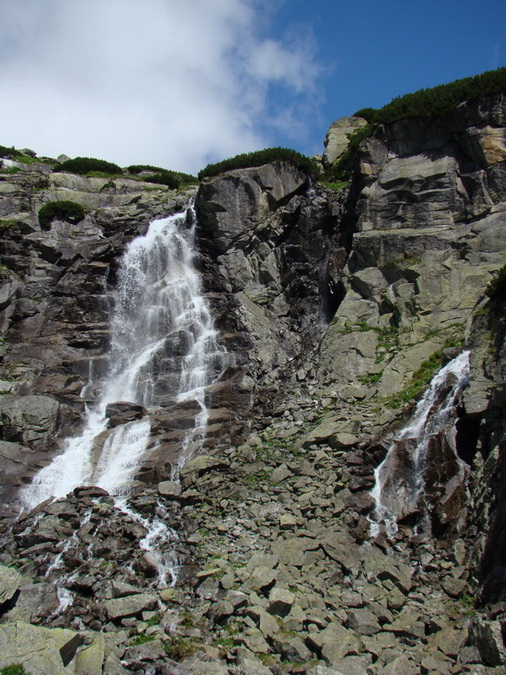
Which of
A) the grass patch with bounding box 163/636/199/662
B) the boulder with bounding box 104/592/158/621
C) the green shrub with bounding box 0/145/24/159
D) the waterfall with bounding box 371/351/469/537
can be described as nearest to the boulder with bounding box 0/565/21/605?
the boulder with bounding box 104/592/158/621

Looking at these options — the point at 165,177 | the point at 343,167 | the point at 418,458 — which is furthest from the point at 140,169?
the point at 418,458

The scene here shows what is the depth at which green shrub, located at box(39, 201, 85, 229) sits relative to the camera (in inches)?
1444

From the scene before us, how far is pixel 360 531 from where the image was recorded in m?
14.1

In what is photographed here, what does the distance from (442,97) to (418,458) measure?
73.7ft

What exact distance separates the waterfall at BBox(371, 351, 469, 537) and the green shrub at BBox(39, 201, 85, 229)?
30.7m

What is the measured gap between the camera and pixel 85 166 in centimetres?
5044

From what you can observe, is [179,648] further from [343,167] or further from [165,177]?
[165,177]

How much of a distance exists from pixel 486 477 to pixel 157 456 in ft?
40.9

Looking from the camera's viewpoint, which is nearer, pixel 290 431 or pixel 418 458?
pixel 418 458

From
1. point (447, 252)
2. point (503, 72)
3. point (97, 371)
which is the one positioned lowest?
point (97, 371)

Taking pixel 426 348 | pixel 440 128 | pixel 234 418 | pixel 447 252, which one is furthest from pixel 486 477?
pixel 440 128

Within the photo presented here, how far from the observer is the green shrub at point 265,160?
1358 inches

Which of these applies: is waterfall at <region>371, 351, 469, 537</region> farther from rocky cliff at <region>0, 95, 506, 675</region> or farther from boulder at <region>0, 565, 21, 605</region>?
boulder at <region>0, 565, 21, 605</region>

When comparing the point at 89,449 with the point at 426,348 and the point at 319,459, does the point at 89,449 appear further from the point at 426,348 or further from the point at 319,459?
the point at 426,348
